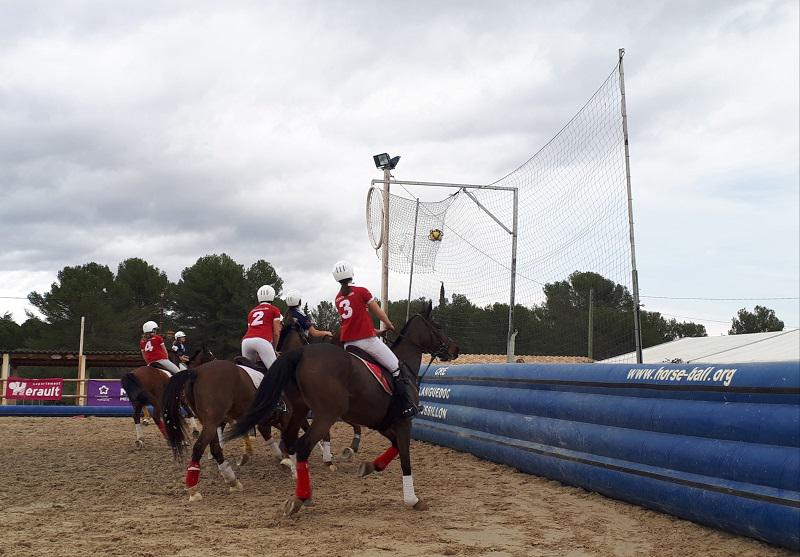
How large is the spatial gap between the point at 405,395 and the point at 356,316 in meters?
1.07

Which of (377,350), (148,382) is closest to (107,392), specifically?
(148,382)

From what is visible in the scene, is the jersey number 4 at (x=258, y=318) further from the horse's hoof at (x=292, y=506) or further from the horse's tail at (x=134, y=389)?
the horse's tail at (x=134, y=389)

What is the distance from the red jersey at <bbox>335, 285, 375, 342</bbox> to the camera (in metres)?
8.85

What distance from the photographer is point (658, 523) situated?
24.5 feet

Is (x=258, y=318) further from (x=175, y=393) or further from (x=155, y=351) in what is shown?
(x=155, y=351)

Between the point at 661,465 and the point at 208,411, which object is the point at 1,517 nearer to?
the point at 208,411

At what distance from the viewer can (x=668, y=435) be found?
7.85m

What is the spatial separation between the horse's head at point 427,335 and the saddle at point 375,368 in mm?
945

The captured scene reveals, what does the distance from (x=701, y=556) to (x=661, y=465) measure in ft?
5.16

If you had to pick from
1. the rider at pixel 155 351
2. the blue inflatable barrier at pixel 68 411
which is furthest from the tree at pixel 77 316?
the rider at pixel 155 351

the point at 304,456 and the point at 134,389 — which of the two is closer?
the point at 304,456

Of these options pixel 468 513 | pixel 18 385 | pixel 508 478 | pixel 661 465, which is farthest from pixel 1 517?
pixel 18 385

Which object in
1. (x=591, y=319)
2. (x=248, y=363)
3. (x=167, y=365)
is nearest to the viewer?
(x=248, y=363)

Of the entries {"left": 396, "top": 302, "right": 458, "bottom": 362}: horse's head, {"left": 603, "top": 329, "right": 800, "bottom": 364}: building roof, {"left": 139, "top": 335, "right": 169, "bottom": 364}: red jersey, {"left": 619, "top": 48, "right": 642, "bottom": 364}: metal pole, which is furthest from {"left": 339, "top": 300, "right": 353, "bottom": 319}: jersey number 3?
{"left": 139, "top": 335, "right": 169, "bottom": 364}: red jersey
